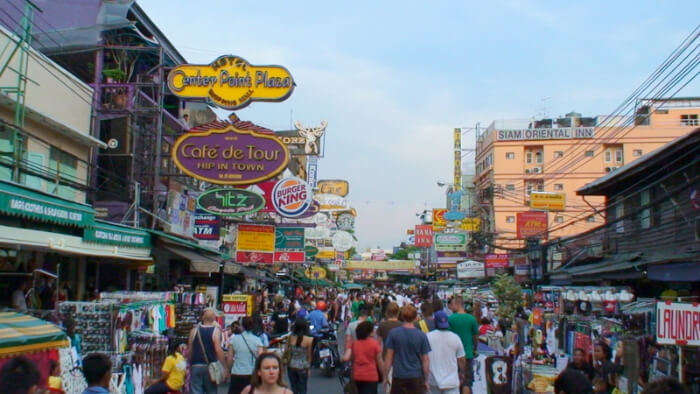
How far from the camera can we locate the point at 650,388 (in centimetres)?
429

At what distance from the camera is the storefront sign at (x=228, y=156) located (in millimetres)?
17703

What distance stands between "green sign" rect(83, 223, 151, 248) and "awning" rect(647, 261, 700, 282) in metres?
13.1

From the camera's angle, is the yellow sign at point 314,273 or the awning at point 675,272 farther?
the yellow sign at point 314,273

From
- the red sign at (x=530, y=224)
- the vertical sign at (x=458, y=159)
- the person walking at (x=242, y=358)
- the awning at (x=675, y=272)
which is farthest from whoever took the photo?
the vertical sign at (x=458, y=159)

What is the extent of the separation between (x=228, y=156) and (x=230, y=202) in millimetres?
1510

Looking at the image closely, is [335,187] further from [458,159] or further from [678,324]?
[678,324]

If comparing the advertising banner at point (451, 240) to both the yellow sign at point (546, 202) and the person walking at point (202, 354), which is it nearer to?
the yellow sign at point (546, 202)

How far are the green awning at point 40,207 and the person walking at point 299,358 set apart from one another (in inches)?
192

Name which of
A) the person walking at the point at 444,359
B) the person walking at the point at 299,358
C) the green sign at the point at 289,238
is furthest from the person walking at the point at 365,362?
the green sign at the point at 289,238

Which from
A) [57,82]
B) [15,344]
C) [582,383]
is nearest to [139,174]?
[57,82]

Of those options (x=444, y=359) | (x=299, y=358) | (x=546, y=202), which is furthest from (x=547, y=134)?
(x=444, y=359)

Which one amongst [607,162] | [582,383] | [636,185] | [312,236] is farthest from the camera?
[607,162]

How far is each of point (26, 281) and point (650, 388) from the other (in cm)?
1457

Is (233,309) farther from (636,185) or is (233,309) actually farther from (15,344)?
(636,185)
